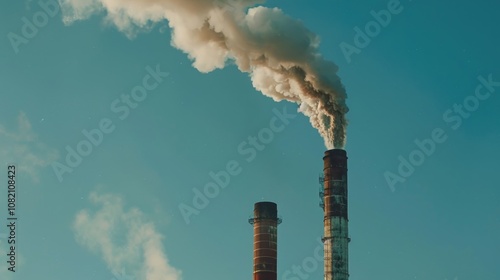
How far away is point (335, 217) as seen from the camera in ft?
180

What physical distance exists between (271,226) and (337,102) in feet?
33.7

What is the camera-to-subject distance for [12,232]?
40.6 metres

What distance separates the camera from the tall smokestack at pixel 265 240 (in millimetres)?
56688

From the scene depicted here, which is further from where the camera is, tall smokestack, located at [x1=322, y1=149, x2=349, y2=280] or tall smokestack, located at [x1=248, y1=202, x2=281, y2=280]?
tall smokestack, located at [x1=248, y1=202, x2=281, y2=280]

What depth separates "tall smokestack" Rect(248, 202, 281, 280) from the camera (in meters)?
56.7

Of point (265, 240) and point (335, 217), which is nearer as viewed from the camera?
point (335, 217)

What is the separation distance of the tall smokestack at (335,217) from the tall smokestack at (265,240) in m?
4.35

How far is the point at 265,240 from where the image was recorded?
A: 5788 cm

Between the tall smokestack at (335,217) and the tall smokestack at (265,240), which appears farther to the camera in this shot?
the tall smokestack at (265,240)

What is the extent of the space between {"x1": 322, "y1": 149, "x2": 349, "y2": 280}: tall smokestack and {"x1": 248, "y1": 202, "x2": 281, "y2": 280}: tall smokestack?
14.3ft

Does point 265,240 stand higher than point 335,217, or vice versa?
point 335,217

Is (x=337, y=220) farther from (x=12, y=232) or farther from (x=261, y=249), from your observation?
(x=12, y=232)

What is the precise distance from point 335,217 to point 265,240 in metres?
5.94

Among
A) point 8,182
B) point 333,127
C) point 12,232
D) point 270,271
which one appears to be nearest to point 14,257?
point 12,232
